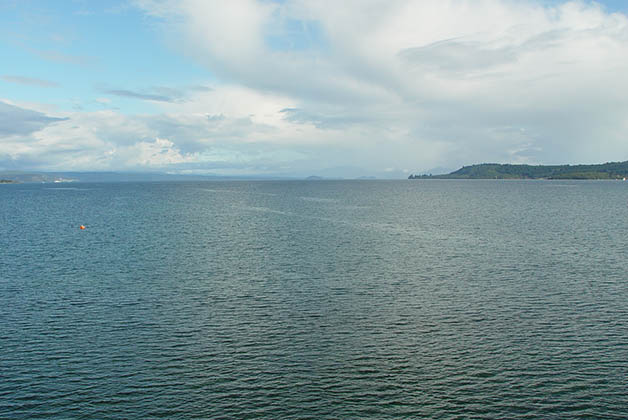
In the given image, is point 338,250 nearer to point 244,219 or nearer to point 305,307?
point 305,307

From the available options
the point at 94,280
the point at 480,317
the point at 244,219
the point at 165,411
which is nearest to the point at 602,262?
the point at 480,317

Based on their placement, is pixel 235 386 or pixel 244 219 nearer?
pixel 235 386

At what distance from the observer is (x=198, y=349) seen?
32.4 metres

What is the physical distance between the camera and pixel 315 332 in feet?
116

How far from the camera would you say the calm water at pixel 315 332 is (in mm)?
25953

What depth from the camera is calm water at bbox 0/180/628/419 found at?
26.0 m

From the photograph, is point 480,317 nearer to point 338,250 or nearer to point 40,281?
point 338,250

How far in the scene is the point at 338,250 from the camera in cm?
6988

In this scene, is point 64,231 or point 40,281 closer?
point 40,281

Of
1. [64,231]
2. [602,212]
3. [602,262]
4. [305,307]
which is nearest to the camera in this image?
[305,307]

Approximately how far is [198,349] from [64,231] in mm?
73038

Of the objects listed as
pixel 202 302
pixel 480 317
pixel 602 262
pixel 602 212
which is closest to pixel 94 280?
pixel 202 302

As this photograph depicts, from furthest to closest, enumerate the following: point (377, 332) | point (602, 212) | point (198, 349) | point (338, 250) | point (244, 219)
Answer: point (602, 212), point (244, 219), point (338, 250), point (377, 332), point (198, 349)

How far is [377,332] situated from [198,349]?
41.5 ft
